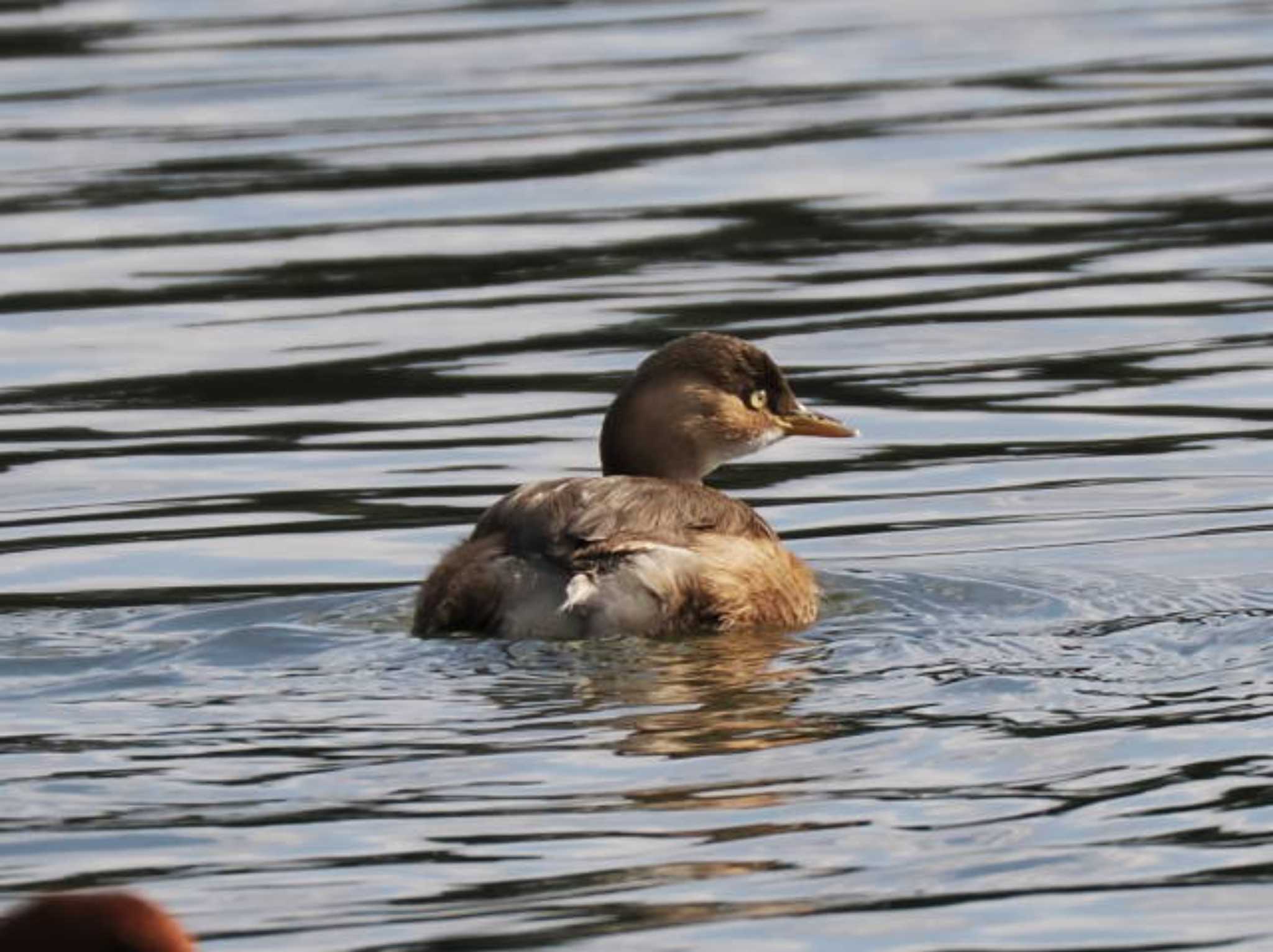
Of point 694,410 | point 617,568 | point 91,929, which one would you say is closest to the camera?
point 91,929

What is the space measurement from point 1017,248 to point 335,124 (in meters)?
5.09

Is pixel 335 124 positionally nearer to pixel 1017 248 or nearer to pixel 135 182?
pixel 135 182

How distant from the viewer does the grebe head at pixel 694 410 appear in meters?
11.2

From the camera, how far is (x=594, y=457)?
13203mm

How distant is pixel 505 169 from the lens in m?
19.0

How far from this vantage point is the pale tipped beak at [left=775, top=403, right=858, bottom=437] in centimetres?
1167

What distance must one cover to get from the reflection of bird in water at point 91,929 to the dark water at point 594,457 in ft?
5.15

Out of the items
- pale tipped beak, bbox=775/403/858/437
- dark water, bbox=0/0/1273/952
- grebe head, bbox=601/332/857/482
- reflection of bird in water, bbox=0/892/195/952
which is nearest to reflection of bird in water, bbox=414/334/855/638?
dark water, bbox=0/0/1273/952

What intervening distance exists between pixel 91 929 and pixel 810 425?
257 inches

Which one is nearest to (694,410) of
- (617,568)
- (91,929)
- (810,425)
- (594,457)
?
(810,425)

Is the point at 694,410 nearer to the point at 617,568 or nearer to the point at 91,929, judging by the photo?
the point at 617,568

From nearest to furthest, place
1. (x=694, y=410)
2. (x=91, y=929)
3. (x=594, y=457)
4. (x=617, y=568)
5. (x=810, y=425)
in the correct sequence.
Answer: (x=91, y=929), (x=617, y=568), (x=694, y=410), (x=810, y=425), (x=594, y=457)

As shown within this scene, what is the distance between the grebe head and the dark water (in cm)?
53

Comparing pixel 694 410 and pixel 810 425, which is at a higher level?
pixel 694 410
